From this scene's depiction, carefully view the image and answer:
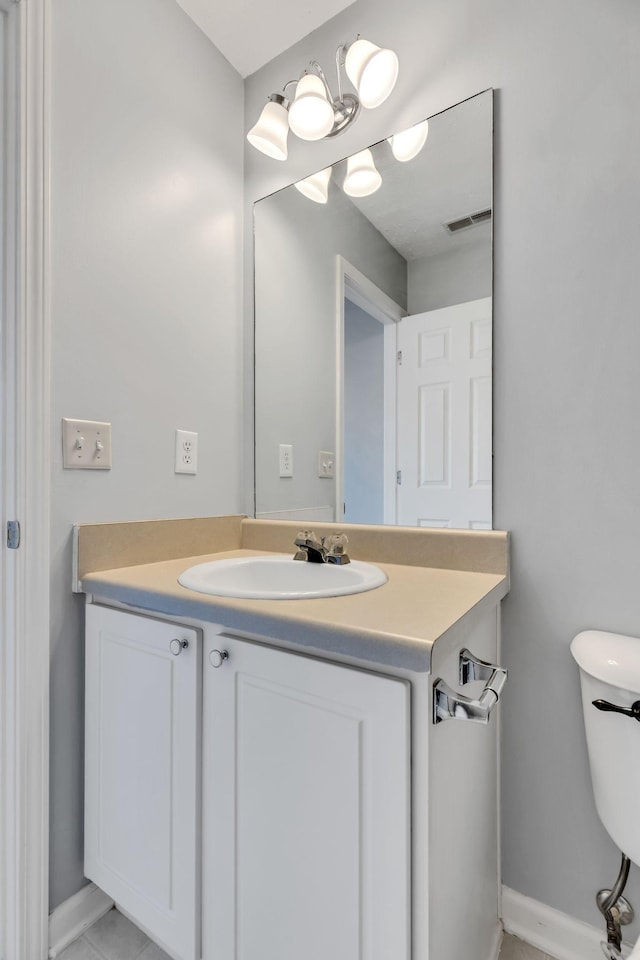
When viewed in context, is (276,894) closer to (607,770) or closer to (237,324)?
(607,770)

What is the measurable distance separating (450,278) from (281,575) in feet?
2.84

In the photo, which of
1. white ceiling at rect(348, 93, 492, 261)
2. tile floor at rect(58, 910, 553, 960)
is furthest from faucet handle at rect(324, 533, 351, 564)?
tile floor at rect(58, 910, 553, 960)

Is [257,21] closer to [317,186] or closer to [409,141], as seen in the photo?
[317,186]

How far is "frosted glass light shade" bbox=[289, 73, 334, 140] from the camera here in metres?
1.20

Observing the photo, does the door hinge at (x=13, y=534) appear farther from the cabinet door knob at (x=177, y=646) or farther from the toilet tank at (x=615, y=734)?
the toilet tank at (x=615, y=734)

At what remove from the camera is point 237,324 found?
4.90 ft

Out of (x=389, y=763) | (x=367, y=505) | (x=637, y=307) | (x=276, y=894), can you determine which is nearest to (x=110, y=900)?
(x=276, y=894)

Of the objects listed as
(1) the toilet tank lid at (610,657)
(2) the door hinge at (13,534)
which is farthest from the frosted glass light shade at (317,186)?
(1) the toilet tank lid at (610,657)

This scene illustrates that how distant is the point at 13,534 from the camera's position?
94 cm

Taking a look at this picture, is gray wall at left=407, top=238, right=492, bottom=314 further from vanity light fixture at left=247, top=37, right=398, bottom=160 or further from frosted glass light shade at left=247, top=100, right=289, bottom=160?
frosted glass light shade at left=247, top=100, right=289, bottom=160

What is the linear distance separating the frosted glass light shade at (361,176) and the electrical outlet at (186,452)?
0.84 m

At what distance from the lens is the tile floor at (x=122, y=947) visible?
99 centimetres

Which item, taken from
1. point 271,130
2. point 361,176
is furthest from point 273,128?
point 361,176

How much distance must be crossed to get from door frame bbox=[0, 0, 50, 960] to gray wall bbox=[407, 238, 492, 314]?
86cm
